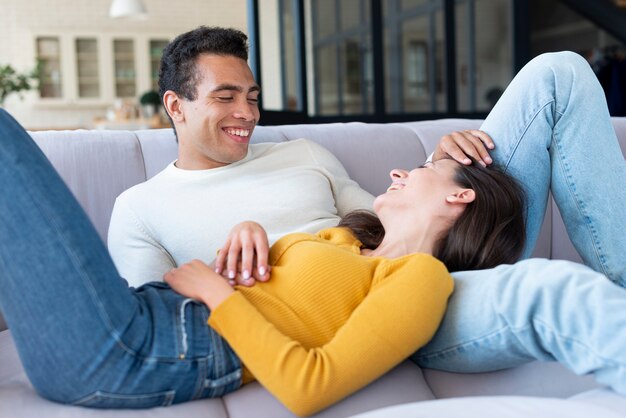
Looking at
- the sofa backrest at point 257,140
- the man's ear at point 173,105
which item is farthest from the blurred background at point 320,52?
the man's ear at point 173,105

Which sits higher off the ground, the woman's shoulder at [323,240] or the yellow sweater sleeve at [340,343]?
the woman's shoulder at [323,240]

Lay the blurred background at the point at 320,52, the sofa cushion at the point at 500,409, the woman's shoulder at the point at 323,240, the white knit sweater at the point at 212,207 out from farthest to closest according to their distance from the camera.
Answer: the blurred background at the point at 320,52 < the white knit sweater at the point at 212,207 < the woman's shoulder at the point at 323,240 < the sofa cushion at the point at 500,409

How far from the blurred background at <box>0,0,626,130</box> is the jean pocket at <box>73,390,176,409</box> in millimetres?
2882

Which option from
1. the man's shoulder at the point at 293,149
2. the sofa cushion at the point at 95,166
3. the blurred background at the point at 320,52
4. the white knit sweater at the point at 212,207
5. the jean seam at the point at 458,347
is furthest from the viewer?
the blurred background at the point at 320,52

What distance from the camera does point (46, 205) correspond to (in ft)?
3.33

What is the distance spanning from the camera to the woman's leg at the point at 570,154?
1505 millimetres

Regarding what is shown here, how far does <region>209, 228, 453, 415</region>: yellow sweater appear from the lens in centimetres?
104

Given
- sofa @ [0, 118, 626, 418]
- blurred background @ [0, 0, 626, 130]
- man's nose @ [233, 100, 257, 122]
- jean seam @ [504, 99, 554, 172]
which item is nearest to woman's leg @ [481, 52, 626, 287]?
jean seam @ [504, 99, 554, 172]

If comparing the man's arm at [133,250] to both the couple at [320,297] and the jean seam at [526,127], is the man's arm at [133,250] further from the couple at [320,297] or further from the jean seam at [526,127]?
the jean seam at [526,127]

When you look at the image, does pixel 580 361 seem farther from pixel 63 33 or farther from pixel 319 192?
pixel 63 33

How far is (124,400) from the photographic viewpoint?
3.57 ft

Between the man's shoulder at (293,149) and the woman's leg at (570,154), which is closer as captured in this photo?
the woman's leg at (570,154)

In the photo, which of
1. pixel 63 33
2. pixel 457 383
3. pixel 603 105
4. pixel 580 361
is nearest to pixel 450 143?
pixel 603 105

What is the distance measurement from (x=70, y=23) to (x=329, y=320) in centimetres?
823
